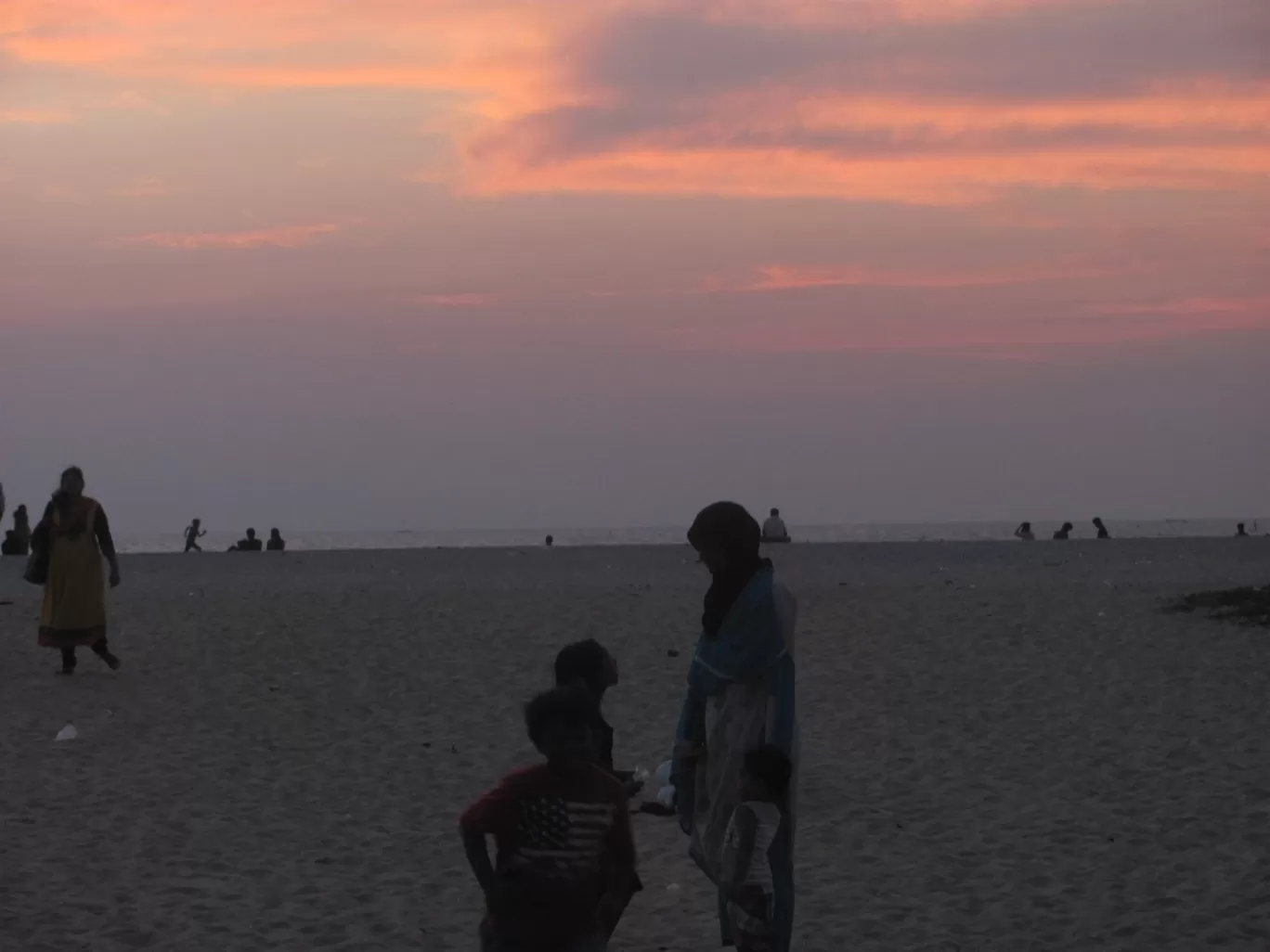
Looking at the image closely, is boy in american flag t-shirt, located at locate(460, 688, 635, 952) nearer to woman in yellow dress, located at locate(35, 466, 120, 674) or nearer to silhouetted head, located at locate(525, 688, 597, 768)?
silhouetted head, located at locate(525, 688, 597, 768)

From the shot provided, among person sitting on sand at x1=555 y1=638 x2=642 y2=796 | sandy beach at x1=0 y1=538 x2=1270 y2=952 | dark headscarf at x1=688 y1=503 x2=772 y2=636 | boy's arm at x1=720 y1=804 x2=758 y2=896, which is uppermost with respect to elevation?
dark headscarf at x1=688 y1=503 x2=772 y2=636

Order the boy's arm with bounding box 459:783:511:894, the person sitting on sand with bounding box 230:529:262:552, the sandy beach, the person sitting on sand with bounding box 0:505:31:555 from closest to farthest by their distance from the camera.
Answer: the boy's arm with bounding box 459:783:511:894, the sandy beach, the person sitting on sand with bounding box 0:505:31:555, the person sitting on sand with bounding box 230:529:262:552

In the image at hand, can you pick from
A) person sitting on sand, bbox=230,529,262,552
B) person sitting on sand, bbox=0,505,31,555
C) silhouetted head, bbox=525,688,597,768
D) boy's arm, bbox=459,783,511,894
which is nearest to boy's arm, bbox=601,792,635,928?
silhouetted head, bbox=525,688,597,768

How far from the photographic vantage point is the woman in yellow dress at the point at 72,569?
1538 centimetres

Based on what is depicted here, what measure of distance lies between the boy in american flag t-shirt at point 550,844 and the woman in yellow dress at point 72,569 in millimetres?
11594

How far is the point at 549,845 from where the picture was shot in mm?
4402

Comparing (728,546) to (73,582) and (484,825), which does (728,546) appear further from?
(73,582)

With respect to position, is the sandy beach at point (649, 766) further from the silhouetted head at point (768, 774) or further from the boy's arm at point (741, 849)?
the silhouetted head at point (768, 774)

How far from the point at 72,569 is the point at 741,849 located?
1114 cm

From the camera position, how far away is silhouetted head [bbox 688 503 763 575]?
5660 mm

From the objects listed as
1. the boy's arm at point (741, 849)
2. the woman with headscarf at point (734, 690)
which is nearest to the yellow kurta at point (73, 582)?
the woman with headscarf at point (734, 690)

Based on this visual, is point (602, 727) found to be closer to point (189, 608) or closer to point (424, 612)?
point (424, 612)

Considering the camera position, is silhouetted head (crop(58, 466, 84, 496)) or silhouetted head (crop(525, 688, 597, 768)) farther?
silhouetted head (crop(58, 466, 84, 496))

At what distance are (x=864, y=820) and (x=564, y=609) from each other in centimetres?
1418
